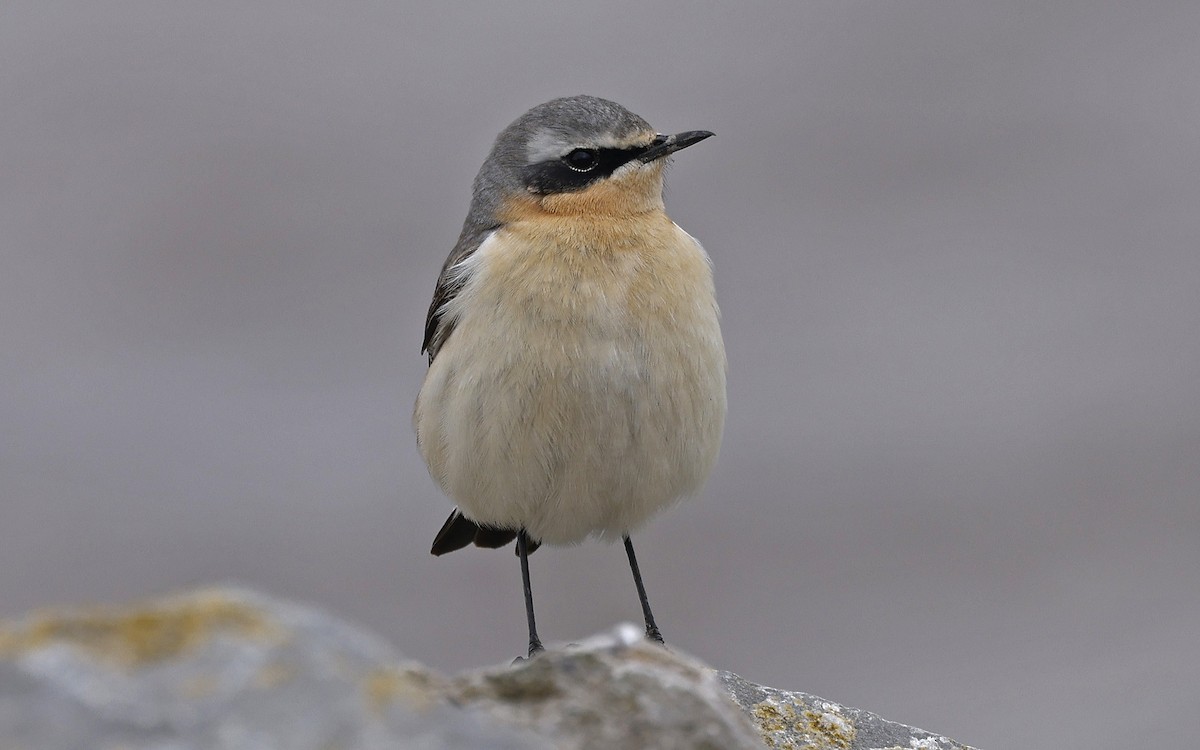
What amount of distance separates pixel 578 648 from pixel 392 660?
49 cm

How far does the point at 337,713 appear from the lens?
8.11ft

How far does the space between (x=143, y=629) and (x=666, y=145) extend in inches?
196

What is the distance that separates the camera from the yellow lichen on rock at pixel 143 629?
8.23ft

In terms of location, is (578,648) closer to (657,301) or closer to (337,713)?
(337,713)

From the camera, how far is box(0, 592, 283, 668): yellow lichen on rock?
2510mm

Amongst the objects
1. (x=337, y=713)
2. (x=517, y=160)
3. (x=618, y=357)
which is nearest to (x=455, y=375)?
(x=618, y=357)

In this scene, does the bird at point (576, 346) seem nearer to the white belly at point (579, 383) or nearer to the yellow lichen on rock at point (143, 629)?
the white belly at point (579, 383)

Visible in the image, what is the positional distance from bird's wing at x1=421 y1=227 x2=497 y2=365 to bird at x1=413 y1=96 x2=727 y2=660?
2 centimetres

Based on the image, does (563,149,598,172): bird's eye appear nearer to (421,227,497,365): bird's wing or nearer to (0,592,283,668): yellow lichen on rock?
(421,227,497,365): bird's wing

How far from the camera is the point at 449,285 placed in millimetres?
7121

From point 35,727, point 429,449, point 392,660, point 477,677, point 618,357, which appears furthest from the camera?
point 429,449

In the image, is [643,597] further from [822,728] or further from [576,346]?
[822,728]

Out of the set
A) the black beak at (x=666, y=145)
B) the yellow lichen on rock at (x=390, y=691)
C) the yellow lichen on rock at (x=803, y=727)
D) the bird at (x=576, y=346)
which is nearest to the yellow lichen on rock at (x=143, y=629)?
the yellow lichen on rock at (x=390, y=691)

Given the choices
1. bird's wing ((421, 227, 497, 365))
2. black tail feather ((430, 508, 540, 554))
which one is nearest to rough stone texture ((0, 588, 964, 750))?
bird's wing ((421, 227, 497, 365))
